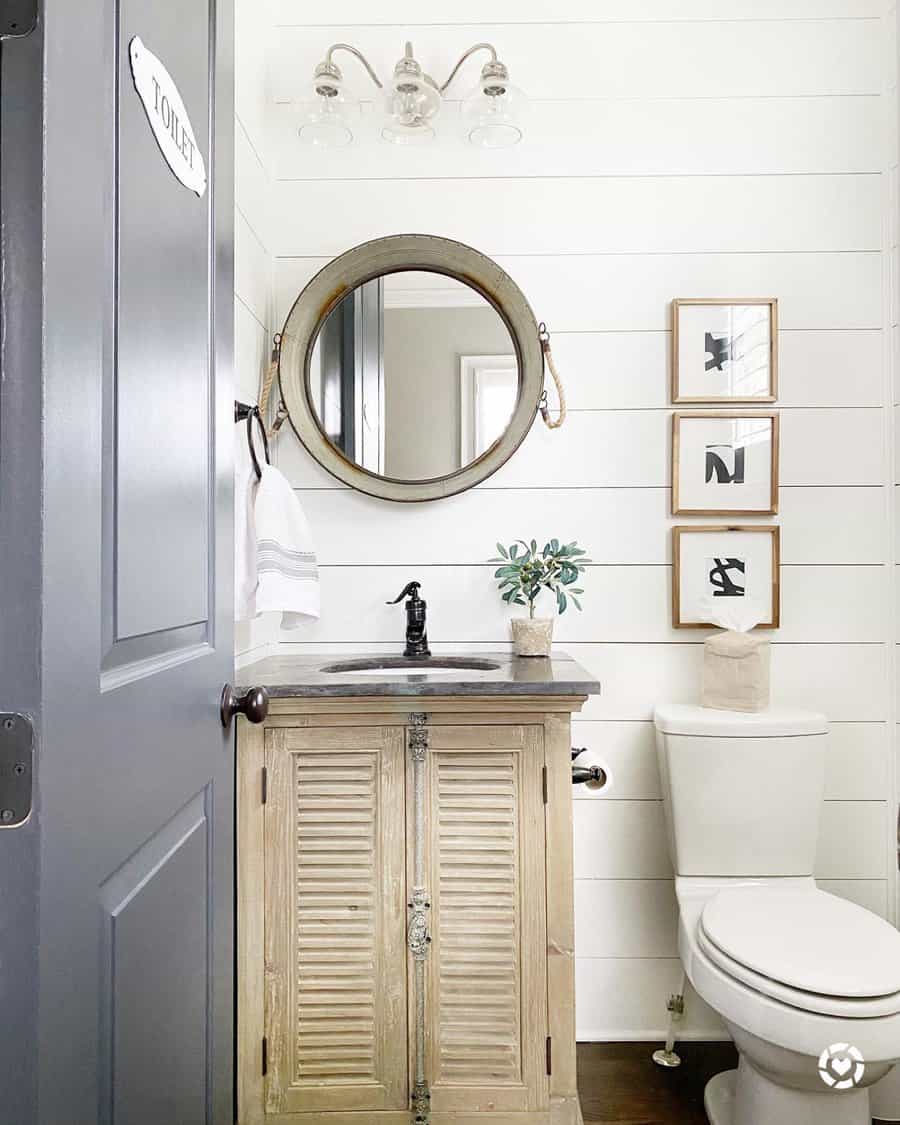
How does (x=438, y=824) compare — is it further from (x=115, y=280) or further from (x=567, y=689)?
(x=115, y=280)

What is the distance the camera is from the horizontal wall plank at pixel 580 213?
2062mm

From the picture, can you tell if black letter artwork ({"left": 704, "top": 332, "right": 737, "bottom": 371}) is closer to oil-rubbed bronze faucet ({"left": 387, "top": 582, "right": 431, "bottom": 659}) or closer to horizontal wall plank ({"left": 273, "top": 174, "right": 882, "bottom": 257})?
horizontal wall plank ({"left": 273, "top": 174, "right": 882, "bottom": 257})

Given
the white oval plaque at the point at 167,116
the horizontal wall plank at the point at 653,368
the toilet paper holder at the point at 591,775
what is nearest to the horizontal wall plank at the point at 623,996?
the toilet paper holder at the point at 591,775

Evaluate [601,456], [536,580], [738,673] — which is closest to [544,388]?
[601,456]

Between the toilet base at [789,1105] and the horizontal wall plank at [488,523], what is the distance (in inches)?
43.6

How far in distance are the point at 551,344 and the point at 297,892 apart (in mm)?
1382

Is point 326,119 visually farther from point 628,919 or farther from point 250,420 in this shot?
point 628,919

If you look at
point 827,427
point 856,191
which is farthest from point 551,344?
point 856,191

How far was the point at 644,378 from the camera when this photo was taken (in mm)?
2070

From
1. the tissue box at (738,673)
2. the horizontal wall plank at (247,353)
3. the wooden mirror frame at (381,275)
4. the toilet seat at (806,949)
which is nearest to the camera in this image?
the toilet seat at (806,949)

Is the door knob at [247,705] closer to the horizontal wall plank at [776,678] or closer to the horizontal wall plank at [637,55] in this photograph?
the horizontal wall plank at [776,678]

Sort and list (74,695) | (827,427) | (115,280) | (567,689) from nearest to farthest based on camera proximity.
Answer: (74,695) → (115,280) → (567,689) → (827,427)

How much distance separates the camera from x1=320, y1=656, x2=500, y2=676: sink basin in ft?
Answer: 6.23

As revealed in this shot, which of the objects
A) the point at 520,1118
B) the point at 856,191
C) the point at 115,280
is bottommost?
the point at 520,1118
